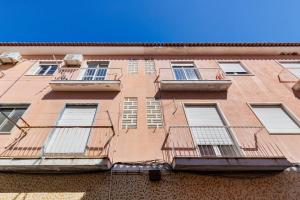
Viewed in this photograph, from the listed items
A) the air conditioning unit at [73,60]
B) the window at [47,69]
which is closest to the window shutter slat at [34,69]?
the window at [47,69]

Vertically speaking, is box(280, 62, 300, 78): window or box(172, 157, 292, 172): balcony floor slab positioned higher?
box(280, 62, 300, 78): window

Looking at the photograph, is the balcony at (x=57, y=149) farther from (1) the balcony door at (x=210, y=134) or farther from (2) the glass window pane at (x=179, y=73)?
(2) the glass window pane at (x=179, y=73)

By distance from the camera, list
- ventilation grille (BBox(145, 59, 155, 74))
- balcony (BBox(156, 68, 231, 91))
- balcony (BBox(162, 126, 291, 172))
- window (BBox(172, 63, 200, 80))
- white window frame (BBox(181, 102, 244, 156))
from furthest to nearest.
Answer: ventilation grille (BBox(145, 59, 155, 74)) < window (BBox(172, 63, 200, 80)) < balcony (BBox(156, 68, 231, 91)) < white window frame (BBox(181, 102, 244, 156)) < balcony (BBox(162, 126, 291, 172))

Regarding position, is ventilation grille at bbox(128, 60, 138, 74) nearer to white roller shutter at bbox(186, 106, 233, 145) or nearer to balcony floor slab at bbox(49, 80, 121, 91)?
balcony floor slab at bbox(49, 80, 121, 91)

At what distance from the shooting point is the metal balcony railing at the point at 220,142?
6465 millimetres

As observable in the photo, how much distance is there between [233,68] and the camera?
37.3 feet

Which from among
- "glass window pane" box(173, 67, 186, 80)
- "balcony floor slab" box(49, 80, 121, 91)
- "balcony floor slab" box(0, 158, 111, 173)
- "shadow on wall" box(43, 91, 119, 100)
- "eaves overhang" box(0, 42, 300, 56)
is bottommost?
"balcony floor slab" box(0, 158, 111, 173)

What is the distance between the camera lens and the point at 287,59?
40.1ft

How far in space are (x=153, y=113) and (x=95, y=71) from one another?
16.0 feet

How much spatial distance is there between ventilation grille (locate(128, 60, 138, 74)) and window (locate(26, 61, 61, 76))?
165 inches

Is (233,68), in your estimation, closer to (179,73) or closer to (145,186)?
(179,73)

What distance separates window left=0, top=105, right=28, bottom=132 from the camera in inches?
297

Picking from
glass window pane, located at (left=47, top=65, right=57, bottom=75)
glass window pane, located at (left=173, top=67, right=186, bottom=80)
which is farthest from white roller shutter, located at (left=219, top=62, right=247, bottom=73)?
glass window pane, located at (left=47, top=65, right=57, bottom=75)

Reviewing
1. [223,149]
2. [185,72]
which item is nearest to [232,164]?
[223,149]
